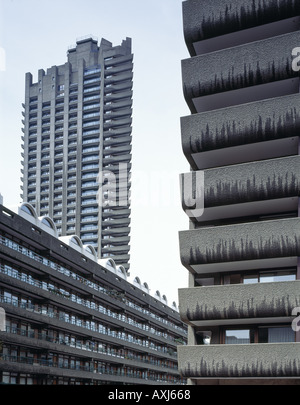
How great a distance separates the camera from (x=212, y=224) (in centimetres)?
3534

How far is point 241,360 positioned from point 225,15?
67.7ft

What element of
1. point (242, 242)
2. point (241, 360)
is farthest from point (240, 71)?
point (241, 360)

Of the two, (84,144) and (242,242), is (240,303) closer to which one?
(242,242)

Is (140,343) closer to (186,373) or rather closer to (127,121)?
(186,373)

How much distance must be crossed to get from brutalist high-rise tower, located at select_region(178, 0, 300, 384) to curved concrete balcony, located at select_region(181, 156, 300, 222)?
57 millimetres

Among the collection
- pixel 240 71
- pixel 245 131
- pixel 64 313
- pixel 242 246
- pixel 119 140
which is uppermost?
pixel 119 140

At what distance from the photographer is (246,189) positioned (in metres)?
31.9

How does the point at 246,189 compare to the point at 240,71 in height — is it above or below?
below

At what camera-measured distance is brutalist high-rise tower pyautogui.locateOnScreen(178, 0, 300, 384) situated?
29.8 m

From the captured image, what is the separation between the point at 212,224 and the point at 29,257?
28.0 metres

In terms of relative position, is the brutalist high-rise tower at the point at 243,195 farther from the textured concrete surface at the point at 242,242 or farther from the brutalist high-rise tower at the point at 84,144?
the brutalist high-rise tower at the point at 84,144

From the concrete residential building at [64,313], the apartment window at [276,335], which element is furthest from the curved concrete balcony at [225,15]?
the concrete residential building at [64,313]

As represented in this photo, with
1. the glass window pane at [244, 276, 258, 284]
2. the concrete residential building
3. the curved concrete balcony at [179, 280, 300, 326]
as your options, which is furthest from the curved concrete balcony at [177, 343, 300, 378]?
the concrete residential building

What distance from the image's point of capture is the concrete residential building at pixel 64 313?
5450 cm
